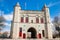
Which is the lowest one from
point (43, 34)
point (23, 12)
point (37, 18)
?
point (43, 34)

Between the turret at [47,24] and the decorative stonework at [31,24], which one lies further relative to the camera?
the turret at [47,24]

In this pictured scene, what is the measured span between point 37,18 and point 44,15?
3.55m

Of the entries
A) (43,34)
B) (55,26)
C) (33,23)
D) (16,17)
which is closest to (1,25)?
(16,17)

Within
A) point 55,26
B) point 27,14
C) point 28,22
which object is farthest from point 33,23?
point 55,26

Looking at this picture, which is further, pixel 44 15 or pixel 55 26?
pixel 55 26

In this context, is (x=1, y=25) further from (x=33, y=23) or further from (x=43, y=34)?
(x=43, y=34)

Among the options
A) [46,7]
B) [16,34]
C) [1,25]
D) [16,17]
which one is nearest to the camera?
[16,34]

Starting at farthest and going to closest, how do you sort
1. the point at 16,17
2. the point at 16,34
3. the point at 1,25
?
the point at 1,25 < the point at 16,17 < the point at 16,34

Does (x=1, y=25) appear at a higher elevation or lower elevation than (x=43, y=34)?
higher

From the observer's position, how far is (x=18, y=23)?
1549 inches

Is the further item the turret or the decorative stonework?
the turret

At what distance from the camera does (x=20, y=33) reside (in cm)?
3866

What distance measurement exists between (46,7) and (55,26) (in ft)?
70.3

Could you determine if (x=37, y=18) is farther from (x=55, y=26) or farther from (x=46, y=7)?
(x=55, y=26)
